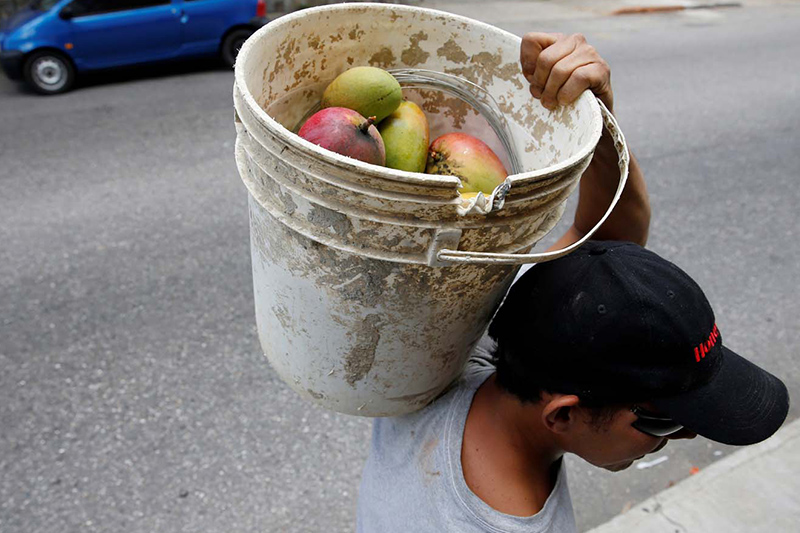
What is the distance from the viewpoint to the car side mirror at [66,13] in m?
6.74

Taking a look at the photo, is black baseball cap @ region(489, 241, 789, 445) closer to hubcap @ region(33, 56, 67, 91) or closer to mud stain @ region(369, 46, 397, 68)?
mud stain @ region(369, 46, 397, 68)

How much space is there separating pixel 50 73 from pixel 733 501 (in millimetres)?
6799

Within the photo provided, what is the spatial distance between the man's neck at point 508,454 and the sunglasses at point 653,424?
0.55ft

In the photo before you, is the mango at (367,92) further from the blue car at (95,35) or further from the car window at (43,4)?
the car window at (43,4)

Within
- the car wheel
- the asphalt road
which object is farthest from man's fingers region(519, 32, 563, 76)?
the car wheel

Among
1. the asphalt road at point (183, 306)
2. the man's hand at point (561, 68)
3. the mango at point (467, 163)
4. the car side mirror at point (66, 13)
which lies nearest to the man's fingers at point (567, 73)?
the man's hand at point (561, 68)

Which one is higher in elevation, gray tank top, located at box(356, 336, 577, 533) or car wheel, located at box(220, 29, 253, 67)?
gray tank top, located at box(356, 336, 577, 533)

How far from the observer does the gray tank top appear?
4.12ft

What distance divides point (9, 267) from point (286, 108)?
3232mm

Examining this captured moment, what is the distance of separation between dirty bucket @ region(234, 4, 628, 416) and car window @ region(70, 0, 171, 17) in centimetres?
635

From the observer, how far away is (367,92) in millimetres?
1342

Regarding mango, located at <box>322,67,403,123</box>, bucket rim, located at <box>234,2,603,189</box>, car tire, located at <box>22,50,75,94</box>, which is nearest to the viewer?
bucket rim, located at <box>234,2,603,189</box>

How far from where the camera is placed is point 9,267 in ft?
13.0

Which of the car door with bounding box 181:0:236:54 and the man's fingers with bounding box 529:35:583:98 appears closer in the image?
→ the man's fingers with bounding box 529:35:583:98
